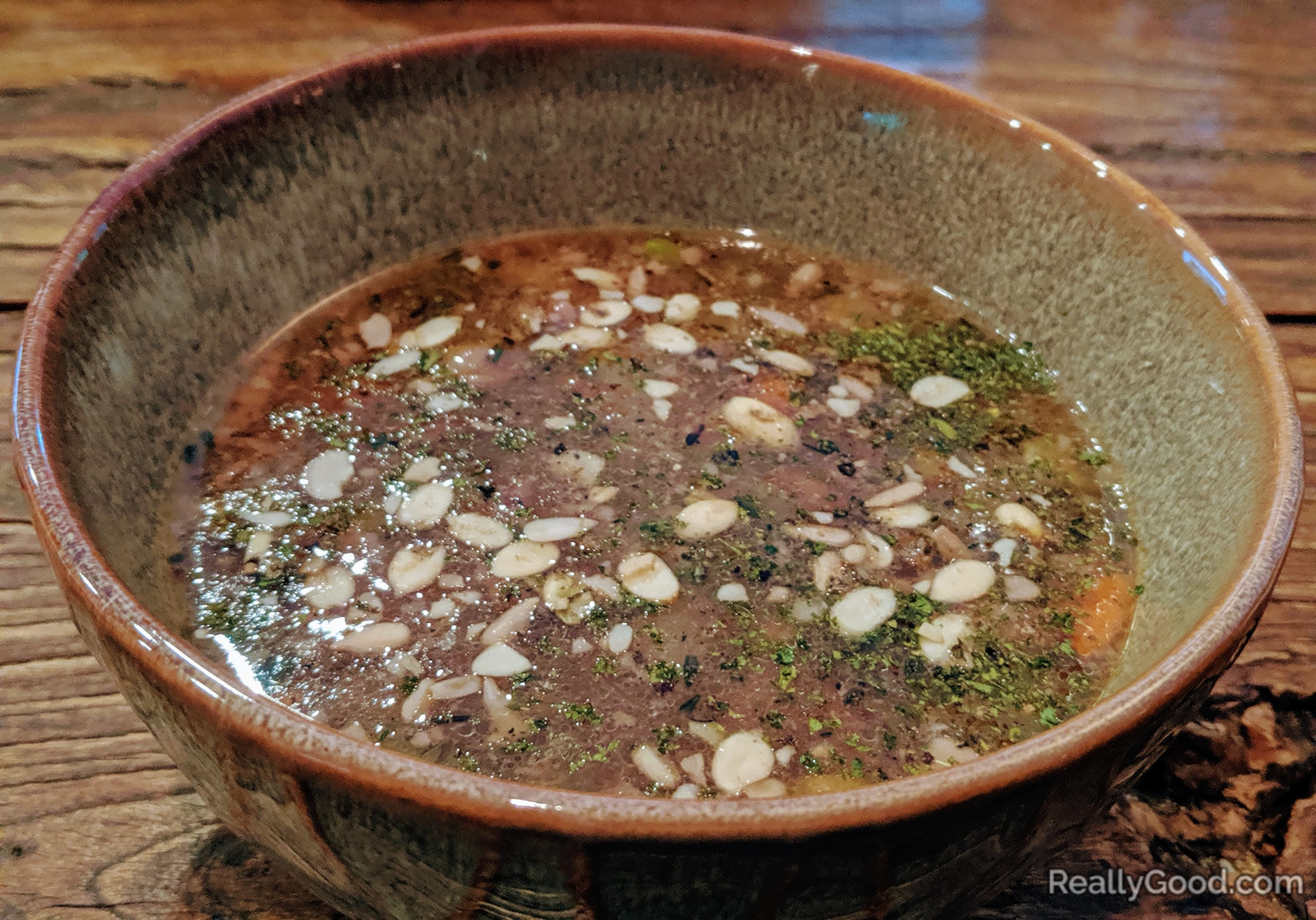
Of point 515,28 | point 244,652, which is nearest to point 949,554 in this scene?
point 244,652

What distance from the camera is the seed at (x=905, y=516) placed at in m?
0.77

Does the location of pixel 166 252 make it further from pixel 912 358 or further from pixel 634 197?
pixel 912 358

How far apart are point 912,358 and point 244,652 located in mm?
603

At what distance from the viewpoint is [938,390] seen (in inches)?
35.0

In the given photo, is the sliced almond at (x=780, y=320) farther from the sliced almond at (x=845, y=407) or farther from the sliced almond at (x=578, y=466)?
the sliced almond at (x=578, y=466)

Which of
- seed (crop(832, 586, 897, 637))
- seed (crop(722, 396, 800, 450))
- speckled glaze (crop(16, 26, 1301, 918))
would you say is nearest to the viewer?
speckled glaze (crop(16, 26, 1301, 918))

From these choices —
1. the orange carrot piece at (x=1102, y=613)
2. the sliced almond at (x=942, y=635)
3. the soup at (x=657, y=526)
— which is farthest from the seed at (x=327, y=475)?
the orange carrot piece at (x=1102, y=613)

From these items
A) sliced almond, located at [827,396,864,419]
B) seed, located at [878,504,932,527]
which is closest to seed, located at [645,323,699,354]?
sliced almond, located at [827,396,864,419]

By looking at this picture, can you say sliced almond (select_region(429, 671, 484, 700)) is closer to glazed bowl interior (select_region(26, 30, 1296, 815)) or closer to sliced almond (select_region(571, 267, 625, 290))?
glazed bowl interior (select_region(26, 30, 1296, 815))

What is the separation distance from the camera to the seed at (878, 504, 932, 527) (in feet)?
2.52

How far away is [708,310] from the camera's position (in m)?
0.96

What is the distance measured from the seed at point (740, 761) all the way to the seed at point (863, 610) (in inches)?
4.4

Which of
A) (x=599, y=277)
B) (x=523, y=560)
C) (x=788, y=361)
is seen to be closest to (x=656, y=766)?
(x=523, y=560)

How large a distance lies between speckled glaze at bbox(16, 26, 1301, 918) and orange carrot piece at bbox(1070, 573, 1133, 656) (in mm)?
16
